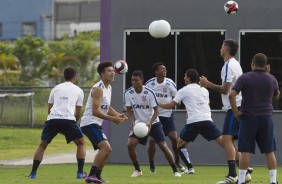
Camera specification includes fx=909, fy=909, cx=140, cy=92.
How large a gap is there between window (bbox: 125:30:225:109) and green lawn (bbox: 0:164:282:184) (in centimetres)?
220

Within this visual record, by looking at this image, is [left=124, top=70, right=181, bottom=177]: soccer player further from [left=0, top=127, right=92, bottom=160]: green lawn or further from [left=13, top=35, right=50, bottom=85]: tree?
[left=13, top=35, right=50, bottom=85]: tree

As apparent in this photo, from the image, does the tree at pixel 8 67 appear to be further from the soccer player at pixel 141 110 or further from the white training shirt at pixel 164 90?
the soccer player at pixel 141 110

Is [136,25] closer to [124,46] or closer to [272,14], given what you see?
[124,46]

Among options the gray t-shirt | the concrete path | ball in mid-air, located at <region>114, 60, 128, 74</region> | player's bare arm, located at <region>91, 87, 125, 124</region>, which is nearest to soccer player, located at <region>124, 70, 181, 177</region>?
ball in mid-air, located at <region>114, 60, 128, 74</region>

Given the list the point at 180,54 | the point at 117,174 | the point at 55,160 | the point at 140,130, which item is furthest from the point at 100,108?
the point at 55,160

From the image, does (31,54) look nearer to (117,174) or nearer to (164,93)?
(164,93)

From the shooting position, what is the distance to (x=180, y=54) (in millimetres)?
20766

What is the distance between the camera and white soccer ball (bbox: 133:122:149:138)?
15680 mm

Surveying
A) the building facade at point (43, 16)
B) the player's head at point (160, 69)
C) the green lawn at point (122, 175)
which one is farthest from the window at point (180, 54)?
the building facade at point (43, 16)

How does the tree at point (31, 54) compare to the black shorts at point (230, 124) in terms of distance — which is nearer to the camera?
the black shorts at point (230, 124)

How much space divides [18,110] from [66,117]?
19.7m

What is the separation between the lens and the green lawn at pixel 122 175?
575 inches

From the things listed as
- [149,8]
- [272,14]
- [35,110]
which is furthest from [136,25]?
[35,110]

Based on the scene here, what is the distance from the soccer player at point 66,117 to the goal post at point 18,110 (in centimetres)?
1903
